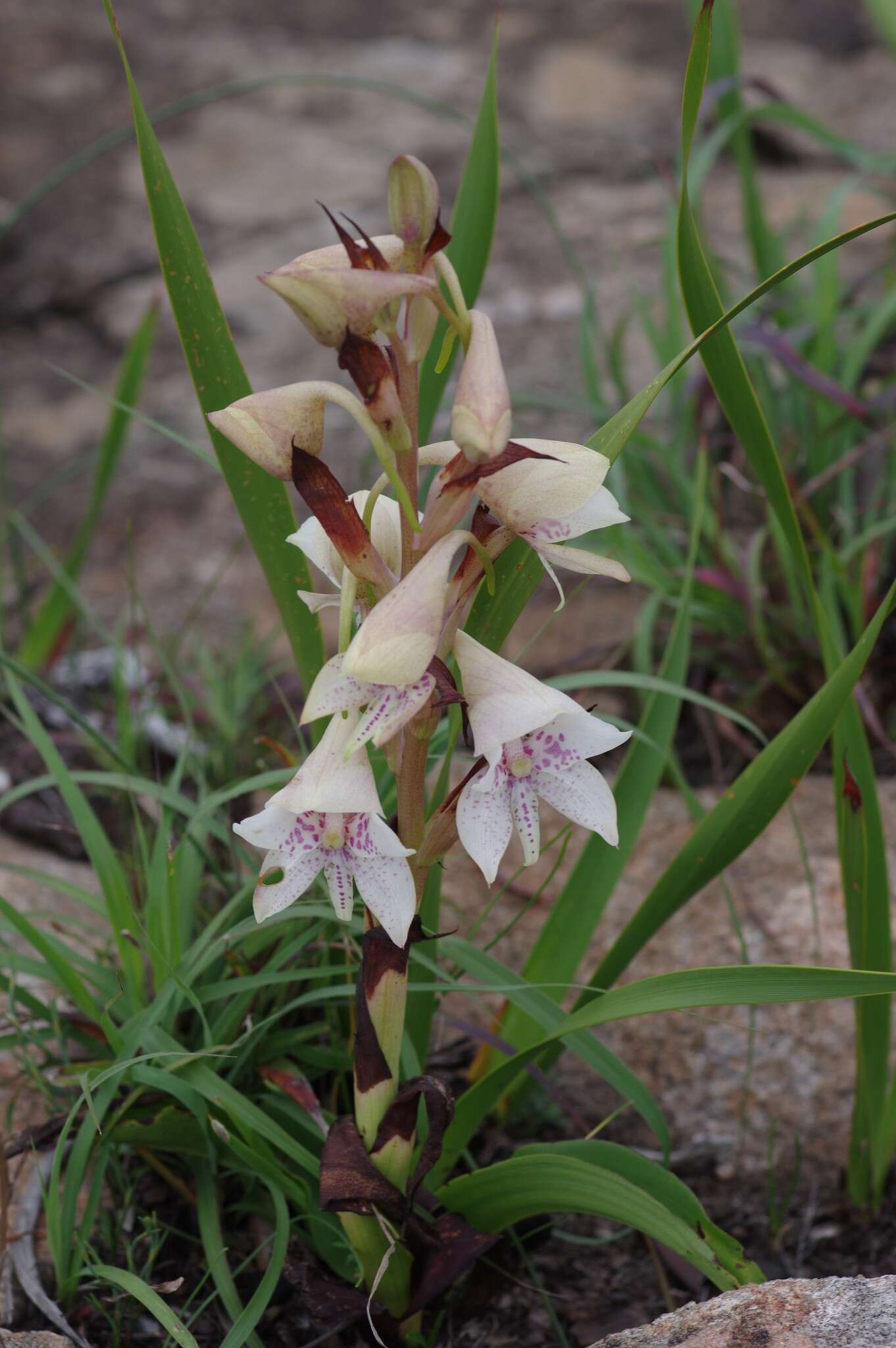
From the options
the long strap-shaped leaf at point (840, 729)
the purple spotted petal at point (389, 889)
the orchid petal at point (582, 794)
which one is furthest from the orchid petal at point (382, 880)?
the long strap-shaped leaf at point (840, 729)

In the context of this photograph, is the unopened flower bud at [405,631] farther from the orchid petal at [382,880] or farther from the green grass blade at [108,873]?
the green grass blade at [108,873]

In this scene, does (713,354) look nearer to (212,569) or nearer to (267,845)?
(267,845)

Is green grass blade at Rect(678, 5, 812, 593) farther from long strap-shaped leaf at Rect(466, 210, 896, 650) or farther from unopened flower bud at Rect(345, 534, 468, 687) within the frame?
unopened flower bud at Rect(345, 534, 468, 687)

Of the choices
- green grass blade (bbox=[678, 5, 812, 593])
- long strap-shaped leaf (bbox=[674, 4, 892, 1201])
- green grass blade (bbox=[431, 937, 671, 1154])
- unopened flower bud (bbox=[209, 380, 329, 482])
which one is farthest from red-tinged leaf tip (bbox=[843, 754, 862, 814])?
unopened flower bud (bbox=[209, 380, 329, 482])

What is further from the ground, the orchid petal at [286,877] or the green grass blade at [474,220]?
the green grass blade at [474,220]

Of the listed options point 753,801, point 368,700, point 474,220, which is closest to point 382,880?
point 368,700

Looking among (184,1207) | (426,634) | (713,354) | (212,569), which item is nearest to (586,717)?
(426,634)
